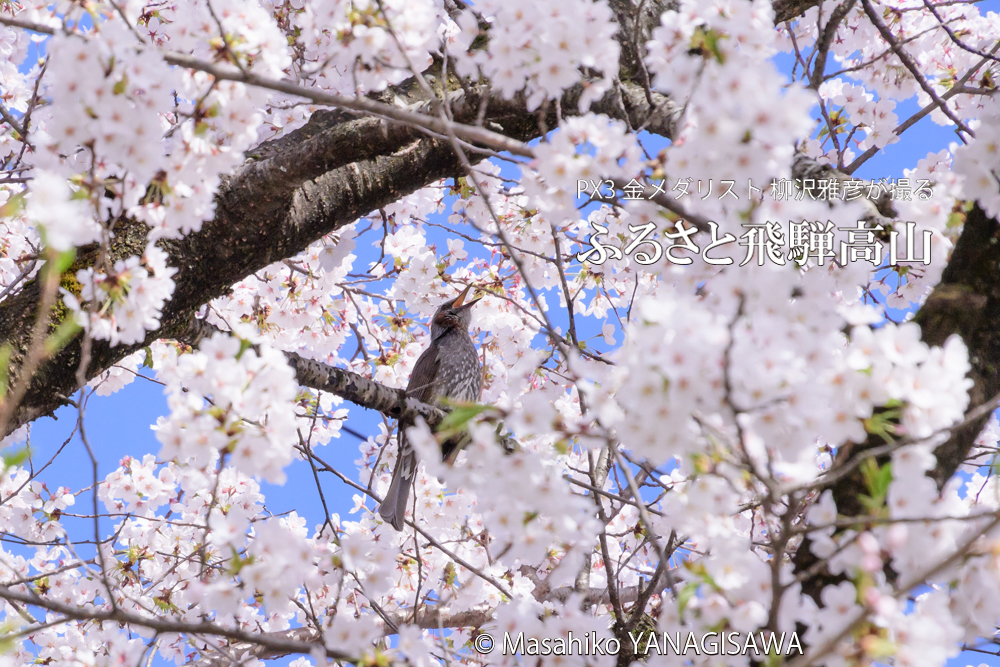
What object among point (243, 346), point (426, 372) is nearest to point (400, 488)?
point (426, 372)

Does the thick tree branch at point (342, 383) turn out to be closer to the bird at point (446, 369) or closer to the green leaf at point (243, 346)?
the bird at point (446, 369)

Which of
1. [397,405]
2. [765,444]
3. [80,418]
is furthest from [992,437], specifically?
[80,418]

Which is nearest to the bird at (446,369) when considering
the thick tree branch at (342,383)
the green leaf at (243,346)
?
the thick tree branch at (342,383)

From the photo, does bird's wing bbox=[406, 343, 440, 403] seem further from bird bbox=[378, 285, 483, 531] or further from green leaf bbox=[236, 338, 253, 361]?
green leaf bbox=[236, 338, 253, 361]

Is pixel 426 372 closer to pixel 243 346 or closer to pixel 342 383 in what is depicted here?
pixel 342 383

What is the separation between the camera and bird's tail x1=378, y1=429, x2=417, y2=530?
3.62 m

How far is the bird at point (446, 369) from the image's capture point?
399cm

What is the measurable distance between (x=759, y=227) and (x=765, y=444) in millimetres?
398

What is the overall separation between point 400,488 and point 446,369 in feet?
3.40

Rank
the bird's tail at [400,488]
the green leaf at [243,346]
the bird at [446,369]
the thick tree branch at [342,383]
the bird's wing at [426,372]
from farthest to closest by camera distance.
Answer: the bird's wing at [426,372]
the bird at [446,369]
the bird's tail at [400,488]
the thick tree branch at [342,383]
the green leaf at [243,346]

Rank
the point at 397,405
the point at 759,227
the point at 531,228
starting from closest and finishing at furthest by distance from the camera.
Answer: the point at 759,227
the point at 397,405
the point at 531,228

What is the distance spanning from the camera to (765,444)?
116 centimetres

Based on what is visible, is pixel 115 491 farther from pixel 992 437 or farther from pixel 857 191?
pixel 992 437

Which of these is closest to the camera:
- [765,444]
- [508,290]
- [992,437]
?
[765,444]
